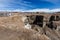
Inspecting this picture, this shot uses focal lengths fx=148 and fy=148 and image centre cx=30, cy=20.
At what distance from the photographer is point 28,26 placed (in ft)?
69.4

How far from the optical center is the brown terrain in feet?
39.8

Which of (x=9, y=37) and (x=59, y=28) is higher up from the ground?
(x=9, y=37)

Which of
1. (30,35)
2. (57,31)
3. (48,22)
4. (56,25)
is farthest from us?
(48,22)

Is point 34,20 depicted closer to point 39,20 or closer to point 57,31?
point 39,20

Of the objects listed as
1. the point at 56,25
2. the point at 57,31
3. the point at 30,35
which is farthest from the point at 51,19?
the point at 30,35

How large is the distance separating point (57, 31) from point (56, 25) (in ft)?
9.39

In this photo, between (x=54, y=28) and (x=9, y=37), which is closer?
(x=9, y=37)

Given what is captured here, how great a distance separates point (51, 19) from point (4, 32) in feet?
101

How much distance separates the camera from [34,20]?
117 feet

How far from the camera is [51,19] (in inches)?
1641

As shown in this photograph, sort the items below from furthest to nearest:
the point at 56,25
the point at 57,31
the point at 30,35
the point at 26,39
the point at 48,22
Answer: the point at 48,22 < the point at 56,25 < the point at 57,31 < the point at 30,35 < the point at 26,39

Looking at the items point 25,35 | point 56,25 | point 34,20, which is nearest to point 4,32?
point 25,35

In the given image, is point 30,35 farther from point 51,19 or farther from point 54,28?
point 51,19

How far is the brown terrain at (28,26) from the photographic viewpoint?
39.8ft
